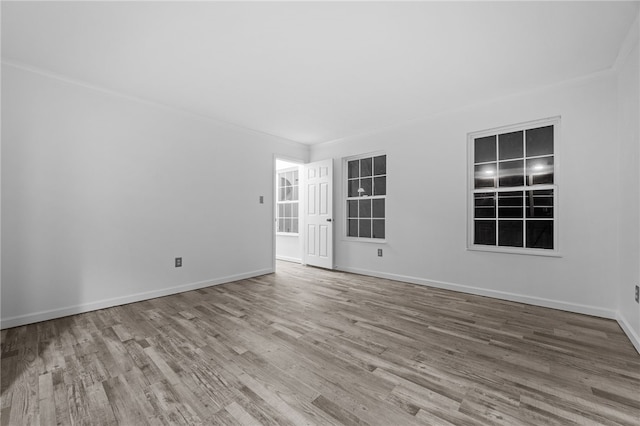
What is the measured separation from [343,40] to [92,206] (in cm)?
316

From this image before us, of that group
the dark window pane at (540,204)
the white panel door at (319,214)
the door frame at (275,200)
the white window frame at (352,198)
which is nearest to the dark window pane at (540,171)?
the dark window pane at (540,204)

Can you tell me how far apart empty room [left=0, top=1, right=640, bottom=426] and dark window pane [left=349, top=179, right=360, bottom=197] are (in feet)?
1.76

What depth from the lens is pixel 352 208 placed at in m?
5.25

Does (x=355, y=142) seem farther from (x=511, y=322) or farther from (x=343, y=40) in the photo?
(x=511, y=322)

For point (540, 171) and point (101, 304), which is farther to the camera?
point (540, 171)

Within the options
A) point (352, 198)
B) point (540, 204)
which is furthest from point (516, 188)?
point (352, 198)

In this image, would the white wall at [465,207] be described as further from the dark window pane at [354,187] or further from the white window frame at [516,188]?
the dark window pane at [354,187]

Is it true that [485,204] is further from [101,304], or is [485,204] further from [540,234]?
[101,304]

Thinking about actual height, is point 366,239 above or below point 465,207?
below

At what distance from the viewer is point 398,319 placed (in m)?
2.81

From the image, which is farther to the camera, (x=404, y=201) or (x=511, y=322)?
(x=404, y=201)

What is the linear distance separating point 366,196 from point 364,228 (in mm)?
585

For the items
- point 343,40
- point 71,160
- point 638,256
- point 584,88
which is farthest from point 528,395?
point 71,160

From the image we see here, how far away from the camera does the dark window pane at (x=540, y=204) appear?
3248mm
